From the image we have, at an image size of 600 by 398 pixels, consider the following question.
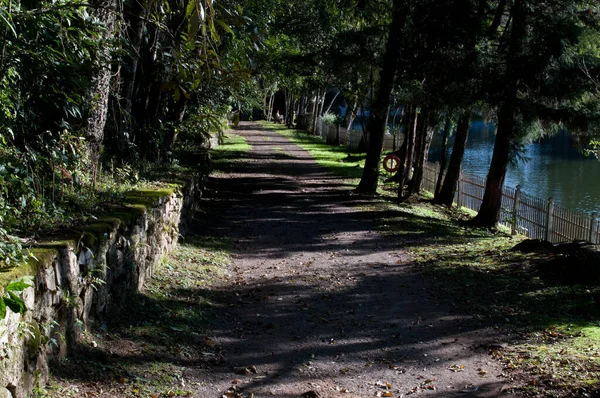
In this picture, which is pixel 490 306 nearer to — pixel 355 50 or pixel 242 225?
pixel 242 225

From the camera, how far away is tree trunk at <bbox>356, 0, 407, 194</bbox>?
60.7 feet

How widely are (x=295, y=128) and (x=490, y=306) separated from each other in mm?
47897

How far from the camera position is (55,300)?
543 centimetres

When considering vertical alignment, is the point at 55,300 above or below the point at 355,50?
below

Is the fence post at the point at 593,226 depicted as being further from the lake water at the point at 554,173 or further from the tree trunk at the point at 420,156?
the lake water at the point at 554,173

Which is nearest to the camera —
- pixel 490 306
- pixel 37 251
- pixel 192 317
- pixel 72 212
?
pixel 37 251

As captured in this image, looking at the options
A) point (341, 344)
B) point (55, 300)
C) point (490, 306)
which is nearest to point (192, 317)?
point (341, 344)

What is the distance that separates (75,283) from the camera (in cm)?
589

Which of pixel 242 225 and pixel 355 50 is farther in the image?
pixel 355 50

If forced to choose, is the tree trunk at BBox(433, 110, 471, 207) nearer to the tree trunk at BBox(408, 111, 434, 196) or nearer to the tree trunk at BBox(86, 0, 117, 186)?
the tree trunk at BBox(408, 111, 434, 196)

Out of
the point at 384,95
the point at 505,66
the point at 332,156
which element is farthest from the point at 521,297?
the point at 332,156

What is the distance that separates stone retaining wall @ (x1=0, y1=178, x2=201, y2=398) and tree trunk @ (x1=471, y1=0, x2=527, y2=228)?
946cm

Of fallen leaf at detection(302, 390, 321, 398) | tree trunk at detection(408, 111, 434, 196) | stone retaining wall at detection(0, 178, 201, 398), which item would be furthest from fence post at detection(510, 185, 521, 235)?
fallen leaf at detection(302, 390, 321, 398)

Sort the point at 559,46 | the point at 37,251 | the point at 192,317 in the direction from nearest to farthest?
the point at 37,251 < the point at 192,317 < the point at 559,46
